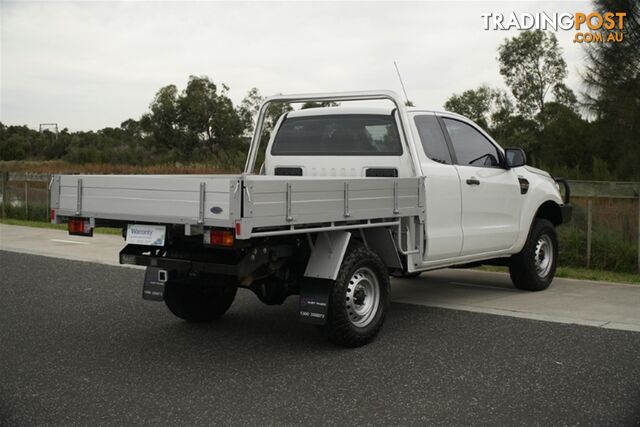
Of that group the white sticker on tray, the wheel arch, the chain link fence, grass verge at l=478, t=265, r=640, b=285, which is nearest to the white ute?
the white sticker on tray

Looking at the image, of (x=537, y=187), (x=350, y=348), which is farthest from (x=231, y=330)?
(x=537, y=187)

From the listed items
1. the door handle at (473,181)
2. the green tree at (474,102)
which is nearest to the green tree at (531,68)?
the green tree at (474,102)

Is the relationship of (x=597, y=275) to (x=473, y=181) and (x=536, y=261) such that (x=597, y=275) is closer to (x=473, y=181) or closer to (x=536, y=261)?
(x=536, y=261)

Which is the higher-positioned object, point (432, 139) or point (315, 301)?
point (432, 139)

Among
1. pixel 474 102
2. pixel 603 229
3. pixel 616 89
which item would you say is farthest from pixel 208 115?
pixel 603 229

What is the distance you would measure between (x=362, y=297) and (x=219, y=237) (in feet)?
5.31

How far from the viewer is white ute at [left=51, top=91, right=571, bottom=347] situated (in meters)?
5.63

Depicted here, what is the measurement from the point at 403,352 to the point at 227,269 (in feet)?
5.37

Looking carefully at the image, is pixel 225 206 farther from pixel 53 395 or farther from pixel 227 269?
pixel 53 395

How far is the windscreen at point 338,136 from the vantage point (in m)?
7.47

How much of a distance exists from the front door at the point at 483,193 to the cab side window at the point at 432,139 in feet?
0.56

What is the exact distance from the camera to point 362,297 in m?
6.52

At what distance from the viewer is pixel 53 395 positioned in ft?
16.8

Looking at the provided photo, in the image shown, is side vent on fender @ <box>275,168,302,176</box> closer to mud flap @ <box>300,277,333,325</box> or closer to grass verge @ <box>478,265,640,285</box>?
mud flap @ <box>300,277,333,325</box>
